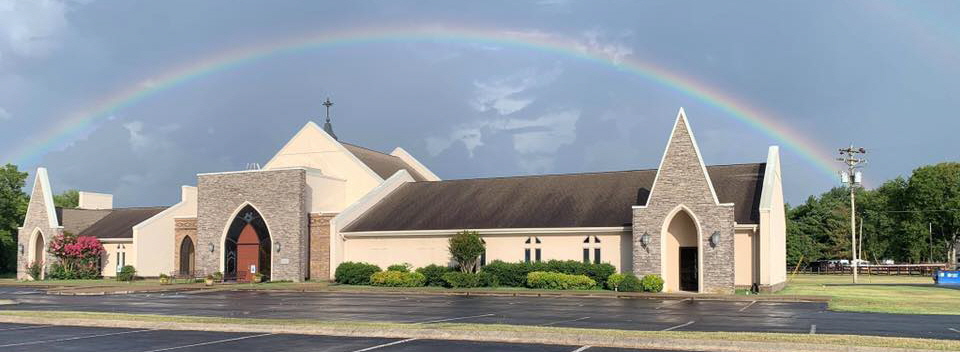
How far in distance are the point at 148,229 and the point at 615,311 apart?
3848cm

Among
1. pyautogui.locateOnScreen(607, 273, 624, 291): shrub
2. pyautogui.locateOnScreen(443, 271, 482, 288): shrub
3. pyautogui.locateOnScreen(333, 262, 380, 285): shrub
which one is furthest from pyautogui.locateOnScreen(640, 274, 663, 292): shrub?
pyautogui.locateOnScreen(333, 262, 380, 285): shrub

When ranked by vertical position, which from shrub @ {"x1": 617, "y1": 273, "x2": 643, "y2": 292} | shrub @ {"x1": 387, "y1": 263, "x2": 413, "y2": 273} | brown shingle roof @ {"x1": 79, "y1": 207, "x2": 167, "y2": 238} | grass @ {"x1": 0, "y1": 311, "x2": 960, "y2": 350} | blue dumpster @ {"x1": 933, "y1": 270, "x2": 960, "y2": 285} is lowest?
blue dumpster @ {"x1": 933, "y1": 270, "x2": 960, "y2": 285}

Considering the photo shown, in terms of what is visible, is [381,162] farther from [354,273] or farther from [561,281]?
[561,281]

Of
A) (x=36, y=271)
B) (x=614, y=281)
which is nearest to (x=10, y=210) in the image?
(x=36, y=271)

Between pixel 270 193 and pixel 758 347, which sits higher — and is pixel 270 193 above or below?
above

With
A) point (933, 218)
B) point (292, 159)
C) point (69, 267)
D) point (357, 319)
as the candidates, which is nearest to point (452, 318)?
point (357, 319)

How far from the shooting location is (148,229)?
54406mm

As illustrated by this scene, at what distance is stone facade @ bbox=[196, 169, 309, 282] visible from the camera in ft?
157

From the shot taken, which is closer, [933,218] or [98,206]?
[98,206]

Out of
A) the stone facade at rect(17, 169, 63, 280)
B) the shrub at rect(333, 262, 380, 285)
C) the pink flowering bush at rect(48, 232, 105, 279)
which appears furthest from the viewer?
the stone facade at rect(17, 169, 63, 280)

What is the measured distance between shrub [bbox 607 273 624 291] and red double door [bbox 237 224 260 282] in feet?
71.3

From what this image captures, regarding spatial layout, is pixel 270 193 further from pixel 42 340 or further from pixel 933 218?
pixel 933 218

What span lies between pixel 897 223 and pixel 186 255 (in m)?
75.0

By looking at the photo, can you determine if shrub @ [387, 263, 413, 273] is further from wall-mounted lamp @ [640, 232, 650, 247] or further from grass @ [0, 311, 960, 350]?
grass @ [0, 311, 960, 350]
